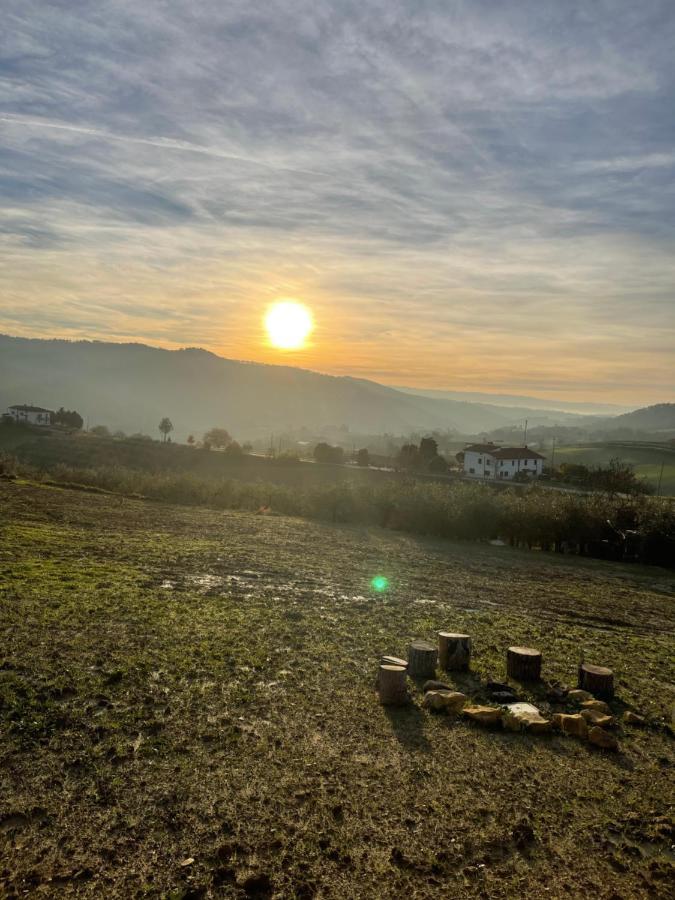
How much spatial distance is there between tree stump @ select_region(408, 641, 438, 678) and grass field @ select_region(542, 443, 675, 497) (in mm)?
64283

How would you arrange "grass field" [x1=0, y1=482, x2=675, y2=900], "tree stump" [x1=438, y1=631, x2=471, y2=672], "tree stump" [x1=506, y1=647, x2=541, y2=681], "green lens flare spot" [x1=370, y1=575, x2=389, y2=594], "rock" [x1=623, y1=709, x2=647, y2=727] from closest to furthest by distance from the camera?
"grass field" [x1=0, y1=482, x2=675, y2=900], "rock" [x1=623, y1=709, x2=647, y2=727], "tree stump" [x1=506, y1=647, x2=541, y2=681], "tree stump" [x1=438, y1=631, x2=471, y2=672], "green lens flare spot" [x1=370, y1=575, x2=389, y2=594]

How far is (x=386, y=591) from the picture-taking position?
522 inches

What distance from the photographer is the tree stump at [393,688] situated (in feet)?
23.3

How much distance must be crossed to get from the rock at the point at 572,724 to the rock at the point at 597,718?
6.3 inches

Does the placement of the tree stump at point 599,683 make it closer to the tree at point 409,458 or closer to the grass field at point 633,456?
the tree at point 409,458

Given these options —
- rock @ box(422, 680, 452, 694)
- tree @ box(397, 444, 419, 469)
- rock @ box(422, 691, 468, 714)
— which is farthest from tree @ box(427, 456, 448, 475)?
rock @ box(422, 691, 468, 714)

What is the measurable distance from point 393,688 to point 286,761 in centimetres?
175

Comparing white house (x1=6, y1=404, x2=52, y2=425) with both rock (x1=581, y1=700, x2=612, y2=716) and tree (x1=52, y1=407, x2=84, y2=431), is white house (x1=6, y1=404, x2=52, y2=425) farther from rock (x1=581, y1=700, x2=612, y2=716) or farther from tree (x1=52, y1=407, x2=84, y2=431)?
rock (x1=581, y1=700, x2=612, y2=716)

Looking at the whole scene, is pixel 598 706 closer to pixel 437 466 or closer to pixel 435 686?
pixel 435 686

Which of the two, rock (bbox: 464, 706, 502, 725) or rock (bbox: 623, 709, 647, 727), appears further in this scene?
rock (bbox: 623, 709, 647, 727)

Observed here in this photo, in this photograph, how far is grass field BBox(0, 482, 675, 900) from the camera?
4430 mm

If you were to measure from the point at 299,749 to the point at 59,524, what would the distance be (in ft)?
45.5

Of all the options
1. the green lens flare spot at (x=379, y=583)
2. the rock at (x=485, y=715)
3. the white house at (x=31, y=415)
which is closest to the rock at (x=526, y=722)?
the rock at (x=485, y=715)

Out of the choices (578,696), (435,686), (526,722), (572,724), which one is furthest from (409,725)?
(578,696)
